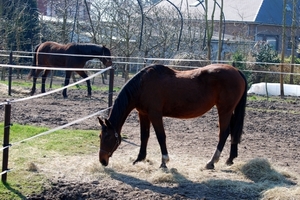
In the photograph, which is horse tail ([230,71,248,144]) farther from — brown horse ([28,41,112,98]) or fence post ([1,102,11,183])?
brown horse ([28,41,112,98])

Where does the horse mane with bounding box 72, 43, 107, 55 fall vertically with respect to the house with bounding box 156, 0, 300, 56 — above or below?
below

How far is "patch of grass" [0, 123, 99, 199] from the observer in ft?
17.4

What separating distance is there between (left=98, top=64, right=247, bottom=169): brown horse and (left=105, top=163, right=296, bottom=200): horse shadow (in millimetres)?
558

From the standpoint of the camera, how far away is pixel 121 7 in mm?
19797

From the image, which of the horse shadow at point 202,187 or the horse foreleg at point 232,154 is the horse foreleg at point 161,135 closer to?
the horse shadow at point 202,187

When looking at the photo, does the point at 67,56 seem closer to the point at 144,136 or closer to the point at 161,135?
the point at 144,136

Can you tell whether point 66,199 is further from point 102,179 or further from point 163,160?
point 163,160

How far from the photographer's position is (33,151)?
274 inches

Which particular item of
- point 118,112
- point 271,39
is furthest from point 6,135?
point 271,39

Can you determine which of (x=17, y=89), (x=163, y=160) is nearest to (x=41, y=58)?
(x=17, y=89)

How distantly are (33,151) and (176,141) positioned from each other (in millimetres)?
2411

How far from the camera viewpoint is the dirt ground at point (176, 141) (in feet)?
17.5

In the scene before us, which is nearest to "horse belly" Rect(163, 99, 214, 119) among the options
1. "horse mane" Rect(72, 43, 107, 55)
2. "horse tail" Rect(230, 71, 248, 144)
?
"horse tail" Rect(230, 71, 248, 144)

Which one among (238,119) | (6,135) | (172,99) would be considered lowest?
(6,135)
